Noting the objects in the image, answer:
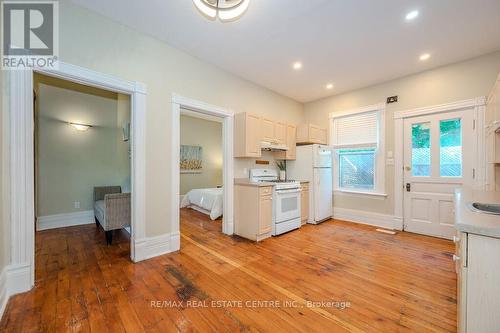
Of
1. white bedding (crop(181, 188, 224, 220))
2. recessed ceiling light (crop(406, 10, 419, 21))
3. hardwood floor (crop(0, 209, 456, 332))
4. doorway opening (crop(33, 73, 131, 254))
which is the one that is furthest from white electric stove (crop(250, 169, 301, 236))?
recessed ceiling light (crop(406, 10, 419, 21))

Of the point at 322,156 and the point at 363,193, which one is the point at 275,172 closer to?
the point at 322,156

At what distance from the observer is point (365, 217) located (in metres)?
4.30

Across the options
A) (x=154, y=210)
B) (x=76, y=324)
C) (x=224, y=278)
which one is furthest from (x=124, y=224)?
(x=224, y=278)

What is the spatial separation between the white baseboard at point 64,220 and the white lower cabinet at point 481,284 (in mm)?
5494

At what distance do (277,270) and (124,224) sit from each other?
2.42m

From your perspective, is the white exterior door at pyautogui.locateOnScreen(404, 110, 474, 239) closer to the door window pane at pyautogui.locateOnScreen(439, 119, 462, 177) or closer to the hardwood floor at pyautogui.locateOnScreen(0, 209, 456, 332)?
the door window pane at pyautogui.locateOnScreen(439, 119, 462, 177)

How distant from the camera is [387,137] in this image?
159 inches

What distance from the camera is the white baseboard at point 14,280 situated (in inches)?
69.2

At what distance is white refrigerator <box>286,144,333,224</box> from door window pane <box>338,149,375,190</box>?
0.30 m

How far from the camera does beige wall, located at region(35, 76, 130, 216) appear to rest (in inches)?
151

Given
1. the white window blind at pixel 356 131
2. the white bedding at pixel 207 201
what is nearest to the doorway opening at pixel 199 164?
the white bedding at pixel 207 201

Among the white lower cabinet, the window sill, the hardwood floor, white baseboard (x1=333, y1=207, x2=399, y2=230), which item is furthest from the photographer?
the window sill

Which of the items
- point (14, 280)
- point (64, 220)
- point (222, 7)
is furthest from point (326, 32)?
point (64, 220)

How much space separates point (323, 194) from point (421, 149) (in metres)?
1.94
